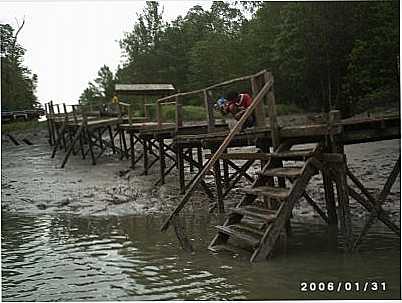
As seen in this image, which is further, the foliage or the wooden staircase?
the foliage

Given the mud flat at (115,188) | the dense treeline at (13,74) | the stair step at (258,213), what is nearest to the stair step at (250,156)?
the stair step at (258,213)

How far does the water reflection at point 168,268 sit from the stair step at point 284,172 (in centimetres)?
80

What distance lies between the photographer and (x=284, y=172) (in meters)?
5.91

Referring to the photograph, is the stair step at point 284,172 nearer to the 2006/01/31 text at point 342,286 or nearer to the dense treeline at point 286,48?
the 2006/01/31 text at point 342,286

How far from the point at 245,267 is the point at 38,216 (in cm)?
525

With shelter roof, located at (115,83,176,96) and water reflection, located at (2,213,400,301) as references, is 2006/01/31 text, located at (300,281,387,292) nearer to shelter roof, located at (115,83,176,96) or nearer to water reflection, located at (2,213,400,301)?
water reflection, located at (2,213,400,301)

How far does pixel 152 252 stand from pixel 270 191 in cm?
152

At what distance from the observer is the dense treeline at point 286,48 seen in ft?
32.1

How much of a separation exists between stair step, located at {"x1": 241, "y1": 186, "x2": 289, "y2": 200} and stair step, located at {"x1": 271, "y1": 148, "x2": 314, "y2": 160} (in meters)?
0.34

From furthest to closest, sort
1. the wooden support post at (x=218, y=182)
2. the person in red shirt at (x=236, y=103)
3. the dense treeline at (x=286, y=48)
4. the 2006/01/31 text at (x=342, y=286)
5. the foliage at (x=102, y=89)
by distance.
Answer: the foliage at (x=102, y=89) < the dense treeline at (x=286, y=48) < the wooden support post at (x=218, y=182) < the person in red shirt at (x=236, y=103) < the 2006/01/31 text at (x=342, y=286)

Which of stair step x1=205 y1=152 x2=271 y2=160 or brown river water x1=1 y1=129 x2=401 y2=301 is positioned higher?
stair step x1=205 y1=152 x2=271 y2=160

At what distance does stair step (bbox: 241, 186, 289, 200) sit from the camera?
18.6ft

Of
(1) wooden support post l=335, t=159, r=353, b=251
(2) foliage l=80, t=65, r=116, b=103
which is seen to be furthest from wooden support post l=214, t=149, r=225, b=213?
(2) foliage l=80, t=65, r=116, b=103

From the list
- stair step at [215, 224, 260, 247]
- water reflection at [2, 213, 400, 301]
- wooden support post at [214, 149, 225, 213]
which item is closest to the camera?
water reflection at [2, 213, 400, 301]
